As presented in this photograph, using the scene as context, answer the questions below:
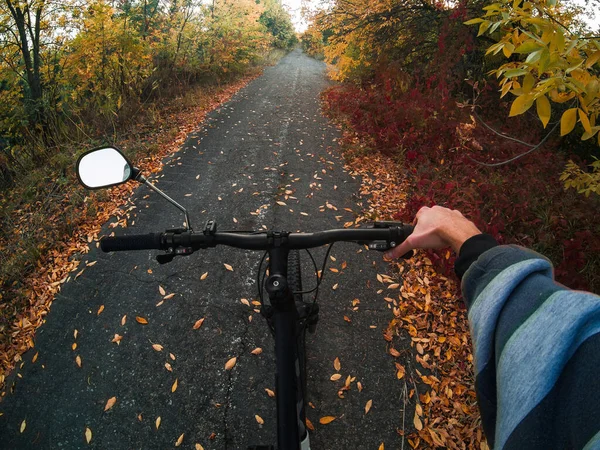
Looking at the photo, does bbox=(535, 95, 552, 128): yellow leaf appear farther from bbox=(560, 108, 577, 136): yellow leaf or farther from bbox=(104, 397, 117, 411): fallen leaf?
bbox=(104, 397, 117, 411): fallen leaf

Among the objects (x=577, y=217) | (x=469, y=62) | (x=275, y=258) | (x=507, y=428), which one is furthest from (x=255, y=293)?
(x=469, y=62)

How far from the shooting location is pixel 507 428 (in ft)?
2.29

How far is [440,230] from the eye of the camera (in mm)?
1386

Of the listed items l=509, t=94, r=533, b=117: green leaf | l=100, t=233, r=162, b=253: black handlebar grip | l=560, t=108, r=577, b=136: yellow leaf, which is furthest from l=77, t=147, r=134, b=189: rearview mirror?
l=560, t=108, r=577, b=136: yellow leaf

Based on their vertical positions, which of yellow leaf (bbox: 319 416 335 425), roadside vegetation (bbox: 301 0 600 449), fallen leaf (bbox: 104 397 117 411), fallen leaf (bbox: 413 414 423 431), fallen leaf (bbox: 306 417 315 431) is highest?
roadside vegetation (bbox: 301 0 600 449)

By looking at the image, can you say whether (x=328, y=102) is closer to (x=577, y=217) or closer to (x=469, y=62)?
(x=469, y=62)

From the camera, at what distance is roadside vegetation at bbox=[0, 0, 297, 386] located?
178 inches

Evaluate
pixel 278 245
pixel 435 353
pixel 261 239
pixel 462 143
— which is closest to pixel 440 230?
pixel 278 245

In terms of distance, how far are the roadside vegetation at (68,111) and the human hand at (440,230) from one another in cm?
470

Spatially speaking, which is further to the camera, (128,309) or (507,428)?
(128,309)

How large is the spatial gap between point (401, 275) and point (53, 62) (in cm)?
1092

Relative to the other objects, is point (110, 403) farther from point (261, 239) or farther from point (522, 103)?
point (522, 103)

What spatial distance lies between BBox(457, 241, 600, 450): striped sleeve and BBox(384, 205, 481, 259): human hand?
0.45 metres

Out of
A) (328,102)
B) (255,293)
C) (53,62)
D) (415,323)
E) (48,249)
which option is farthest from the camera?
(328,102)
